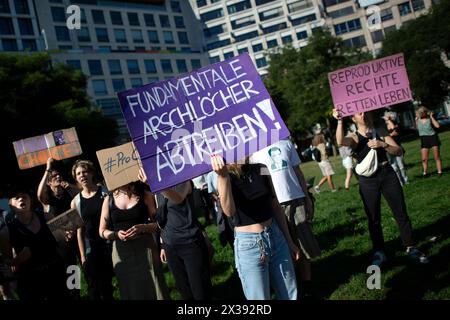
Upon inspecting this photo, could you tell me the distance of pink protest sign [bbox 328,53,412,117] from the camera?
6113mm

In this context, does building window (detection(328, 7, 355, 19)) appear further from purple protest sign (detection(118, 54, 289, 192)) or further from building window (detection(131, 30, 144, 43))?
purple protest sign (detection(118, 54, 289, 192))

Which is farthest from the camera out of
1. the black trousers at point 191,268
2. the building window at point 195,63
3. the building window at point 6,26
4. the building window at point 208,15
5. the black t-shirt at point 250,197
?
the building window at point 208,15

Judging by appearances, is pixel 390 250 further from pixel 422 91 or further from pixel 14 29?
pixel 14 29

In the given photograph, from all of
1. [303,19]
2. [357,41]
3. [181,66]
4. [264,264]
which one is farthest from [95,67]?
[264,264]

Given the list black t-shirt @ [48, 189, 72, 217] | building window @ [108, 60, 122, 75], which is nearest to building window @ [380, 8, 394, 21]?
building window @ [108, 60, 122, 75]

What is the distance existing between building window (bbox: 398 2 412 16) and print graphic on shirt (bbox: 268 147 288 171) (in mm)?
71060

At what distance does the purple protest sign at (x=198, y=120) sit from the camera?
3.79 meters

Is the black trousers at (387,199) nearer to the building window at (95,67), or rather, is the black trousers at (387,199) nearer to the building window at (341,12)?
the building window at (95,67)

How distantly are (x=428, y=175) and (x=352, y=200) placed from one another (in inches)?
101

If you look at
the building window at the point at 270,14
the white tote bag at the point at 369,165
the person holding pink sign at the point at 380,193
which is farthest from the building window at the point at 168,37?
the white tote bag at the point at 369,165

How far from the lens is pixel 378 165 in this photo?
5430 millimetres

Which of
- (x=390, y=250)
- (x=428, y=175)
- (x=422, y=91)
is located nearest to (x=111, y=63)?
(x=422, y=91)

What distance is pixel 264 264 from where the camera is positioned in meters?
3.58

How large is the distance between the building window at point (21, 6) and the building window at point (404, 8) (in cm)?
5578
